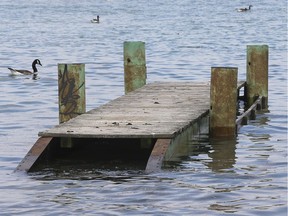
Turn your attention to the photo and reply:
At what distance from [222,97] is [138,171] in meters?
2.90

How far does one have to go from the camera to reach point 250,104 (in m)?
20.9

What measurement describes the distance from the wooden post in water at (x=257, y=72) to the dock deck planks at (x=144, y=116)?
4.24 feet

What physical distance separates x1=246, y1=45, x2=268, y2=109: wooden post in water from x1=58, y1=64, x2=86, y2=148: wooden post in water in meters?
4.76

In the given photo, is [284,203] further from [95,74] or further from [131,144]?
[95,74]

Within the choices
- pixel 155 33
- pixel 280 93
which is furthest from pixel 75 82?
pixel 155 33

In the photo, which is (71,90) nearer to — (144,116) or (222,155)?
(144,116)

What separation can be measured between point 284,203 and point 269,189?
0.84 m

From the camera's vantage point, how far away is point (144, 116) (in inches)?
612

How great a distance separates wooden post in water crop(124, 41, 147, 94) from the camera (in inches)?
806

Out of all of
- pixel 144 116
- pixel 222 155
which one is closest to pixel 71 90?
pixel 144 116

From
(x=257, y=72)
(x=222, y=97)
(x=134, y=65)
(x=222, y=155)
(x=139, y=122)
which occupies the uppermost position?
(x=134, y=65)

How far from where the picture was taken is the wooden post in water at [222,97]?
1603 cm

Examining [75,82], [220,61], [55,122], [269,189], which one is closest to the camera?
[269,189]

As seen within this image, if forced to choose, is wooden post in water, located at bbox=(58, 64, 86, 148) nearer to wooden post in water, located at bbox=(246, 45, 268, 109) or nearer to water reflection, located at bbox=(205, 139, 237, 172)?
water reflection, located at bbox=(205, 139, 237, 172)
